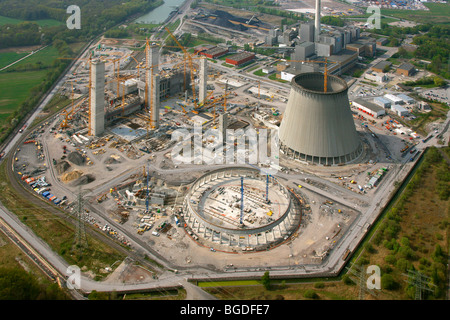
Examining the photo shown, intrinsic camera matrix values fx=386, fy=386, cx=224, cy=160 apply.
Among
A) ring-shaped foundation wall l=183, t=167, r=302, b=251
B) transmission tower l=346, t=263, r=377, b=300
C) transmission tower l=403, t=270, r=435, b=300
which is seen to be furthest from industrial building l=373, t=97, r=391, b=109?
transmission tower l=403, t=270, r=435, b=300

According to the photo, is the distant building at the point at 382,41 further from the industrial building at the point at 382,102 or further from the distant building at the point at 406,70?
the industrial building at the point at 382,102

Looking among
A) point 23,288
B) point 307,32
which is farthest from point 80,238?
point 307,32

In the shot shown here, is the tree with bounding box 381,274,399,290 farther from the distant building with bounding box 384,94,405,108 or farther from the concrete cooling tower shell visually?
the distant building with bounding box 384,94,405,108

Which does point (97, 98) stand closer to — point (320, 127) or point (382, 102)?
point (320, 127)

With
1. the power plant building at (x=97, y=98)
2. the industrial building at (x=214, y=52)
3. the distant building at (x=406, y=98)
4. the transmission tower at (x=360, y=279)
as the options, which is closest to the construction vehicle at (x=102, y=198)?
the power plant building at (x=97, y=98)

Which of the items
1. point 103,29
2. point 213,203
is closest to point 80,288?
point 213,203
